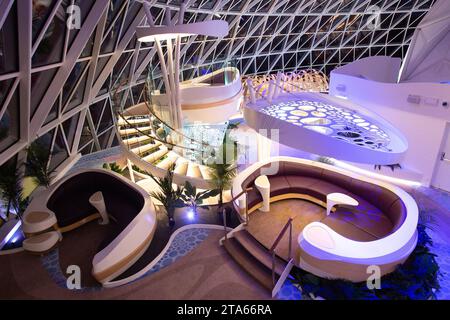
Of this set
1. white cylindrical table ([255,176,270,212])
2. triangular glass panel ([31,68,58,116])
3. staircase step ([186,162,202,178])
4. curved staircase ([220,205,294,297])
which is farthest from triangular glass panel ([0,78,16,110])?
white cylindrical table ([255,176,270,212])

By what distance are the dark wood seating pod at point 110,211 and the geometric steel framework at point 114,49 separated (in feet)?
7.31

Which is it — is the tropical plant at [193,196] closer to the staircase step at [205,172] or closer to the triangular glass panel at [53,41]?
the staircase step at [205,172]

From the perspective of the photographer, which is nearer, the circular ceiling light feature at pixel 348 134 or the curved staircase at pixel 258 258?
the curved staircase at pixel 258 258

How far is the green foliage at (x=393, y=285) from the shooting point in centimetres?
511

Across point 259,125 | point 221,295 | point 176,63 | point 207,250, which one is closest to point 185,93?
point 176,63

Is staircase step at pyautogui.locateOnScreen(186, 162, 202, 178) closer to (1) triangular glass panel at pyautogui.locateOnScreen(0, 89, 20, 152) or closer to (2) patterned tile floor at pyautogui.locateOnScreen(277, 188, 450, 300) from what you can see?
(2) patterned tile floor at pyautogui.locateOnScreen(277, 188, 450, 300)

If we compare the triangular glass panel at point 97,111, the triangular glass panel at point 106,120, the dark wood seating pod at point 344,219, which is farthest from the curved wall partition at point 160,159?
the triangular glass panel at point 106,120

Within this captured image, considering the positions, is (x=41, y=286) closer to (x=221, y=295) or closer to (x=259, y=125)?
(x=221, y=295)

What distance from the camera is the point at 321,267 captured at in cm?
529

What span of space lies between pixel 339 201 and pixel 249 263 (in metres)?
2.76

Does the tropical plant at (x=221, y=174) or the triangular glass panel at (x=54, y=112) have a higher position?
the triangular glass panel at (x=54, y=112)

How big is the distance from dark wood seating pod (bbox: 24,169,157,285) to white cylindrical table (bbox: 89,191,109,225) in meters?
0.15

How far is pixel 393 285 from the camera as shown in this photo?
5246 millimetres

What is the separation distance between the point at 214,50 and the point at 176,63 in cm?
1480
